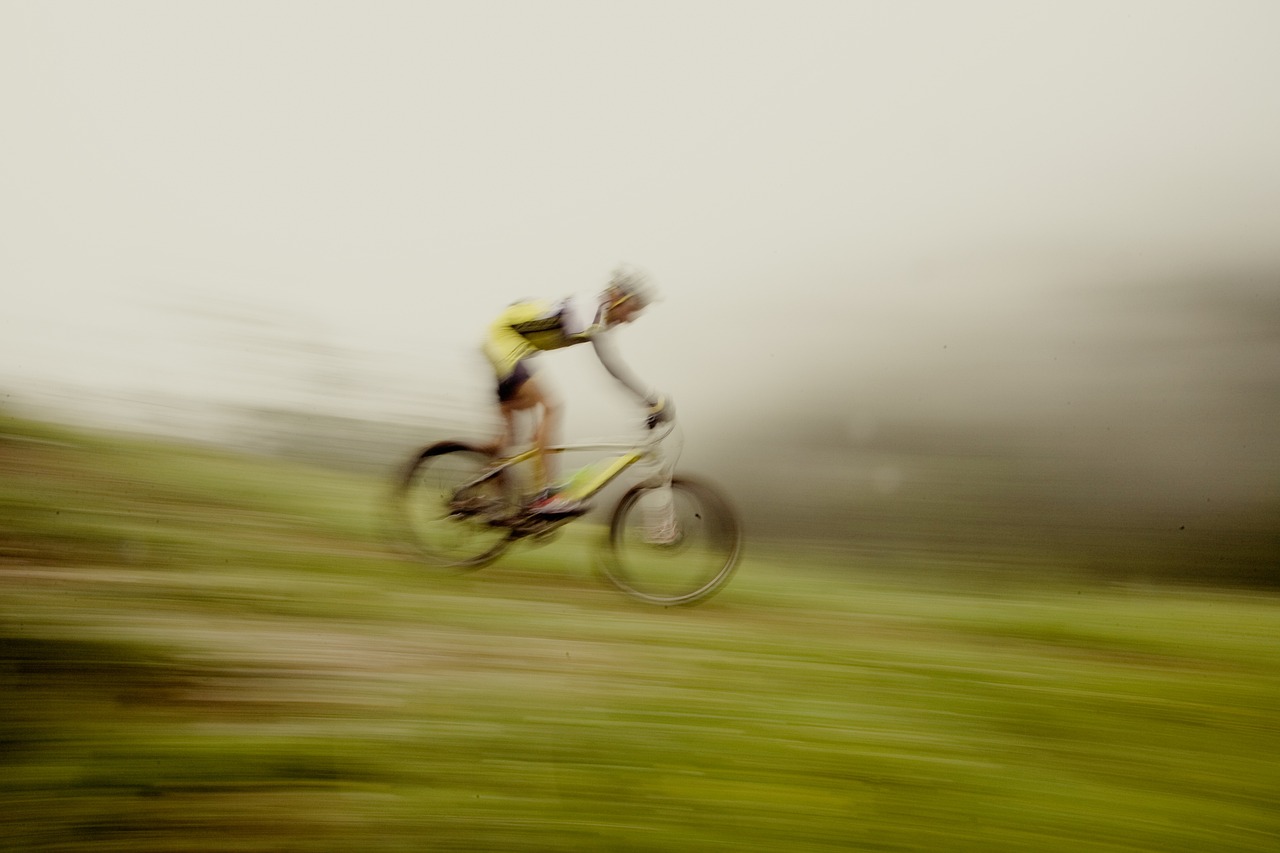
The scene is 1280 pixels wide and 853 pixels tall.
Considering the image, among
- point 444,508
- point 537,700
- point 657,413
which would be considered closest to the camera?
point 537,700

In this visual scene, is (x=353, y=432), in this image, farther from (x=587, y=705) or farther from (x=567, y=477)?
(x=587, y=705)

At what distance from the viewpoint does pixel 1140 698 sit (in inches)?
125

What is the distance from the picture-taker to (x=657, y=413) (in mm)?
3945

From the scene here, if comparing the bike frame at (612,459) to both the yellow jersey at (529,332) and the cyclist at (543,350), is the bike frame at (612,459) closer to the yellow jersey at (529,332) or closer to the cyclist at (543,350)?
the cyclist at (543,350)

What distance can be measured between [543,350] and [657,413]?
26.3 inches

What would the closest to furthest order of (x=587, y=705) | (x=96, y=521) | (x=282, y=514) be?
(x=587, y=705), (x=96, y=521), (x=282, y=514)

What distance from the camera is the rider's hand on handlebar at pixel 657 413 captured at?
12.9 feet

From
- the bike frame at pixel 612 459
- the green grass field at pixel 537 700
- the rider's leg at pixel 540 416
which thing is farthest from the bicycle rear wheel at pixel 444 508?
the bike frame at pixel 612 459

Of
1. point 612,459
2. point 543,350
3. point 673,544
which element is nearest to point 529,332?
point 543,350

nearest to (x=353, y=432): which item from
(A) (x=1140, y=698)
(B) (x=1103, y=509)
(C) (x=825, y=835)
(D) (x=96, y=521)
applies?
(D) (x=96, y=521)

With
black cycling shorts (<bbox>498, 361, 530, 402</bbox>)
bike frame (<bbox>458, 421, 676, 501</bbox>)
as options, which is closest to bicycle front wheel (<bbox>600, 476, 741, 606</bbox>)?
bike frame (<bbox>458, 421, 676, 501</bbox>)

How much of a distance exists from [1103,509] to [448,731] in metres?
4.32

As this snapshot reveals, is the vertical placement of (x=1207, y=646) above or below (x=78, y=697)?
below

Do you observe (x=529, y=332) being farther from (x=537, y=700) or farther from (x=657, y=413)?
(x=537, y=700)
